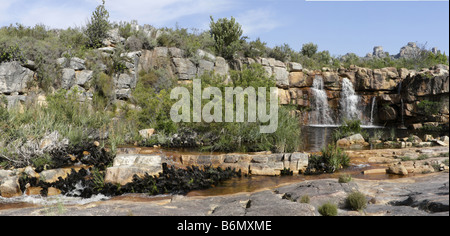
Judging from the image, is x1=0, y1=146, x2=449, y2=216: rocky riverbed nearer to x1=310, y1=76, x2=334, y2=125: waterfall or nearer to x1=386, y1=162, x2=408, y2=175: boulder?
x1=386, y1=162, x2=408, y2=175: boulder

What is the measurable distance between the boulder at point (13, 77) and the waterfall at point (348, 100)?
18657mm

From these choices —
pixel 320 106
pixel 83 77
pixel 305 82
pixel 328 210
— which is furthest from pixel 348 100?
pixel 328 210

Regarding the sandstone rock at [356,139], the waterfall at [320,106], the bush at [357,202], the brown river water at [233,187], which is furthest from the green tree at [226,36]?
the bush at [357,202]

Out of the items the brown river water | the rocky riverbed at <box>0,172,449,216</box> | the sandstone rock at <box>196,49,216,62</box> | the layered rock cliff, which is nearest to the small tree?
the layered rock cliff

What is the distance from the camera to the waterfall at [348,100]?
2177 centimetres

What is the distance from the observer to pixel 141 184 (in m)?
6.26

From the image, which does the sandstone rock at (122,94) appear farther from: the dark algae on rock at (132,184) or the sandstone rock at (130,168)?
the dark algae on rock at (132,184)

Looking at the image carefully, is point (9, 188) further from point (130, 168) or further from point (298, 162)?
point (298, 162)

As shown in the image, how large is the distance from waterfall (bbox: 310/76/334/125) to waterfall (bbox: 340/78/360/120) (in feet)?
3.44

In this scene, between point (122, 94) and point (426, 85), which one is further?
point (426, 85)

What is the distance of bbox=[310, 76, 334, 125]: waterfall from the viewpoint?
21.9 m

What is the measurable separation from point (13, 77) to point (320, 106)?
709 inches

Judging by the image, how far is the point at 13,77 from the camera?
528 inches
